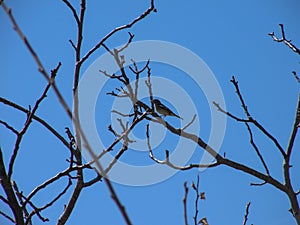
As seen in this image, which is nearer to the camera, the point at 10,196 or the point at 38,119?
the point at 10,196

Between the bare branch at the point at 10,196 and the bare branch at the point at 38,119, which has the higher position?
the bare branch at the point at 38,119

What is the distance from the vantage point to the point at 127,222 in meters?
0.72

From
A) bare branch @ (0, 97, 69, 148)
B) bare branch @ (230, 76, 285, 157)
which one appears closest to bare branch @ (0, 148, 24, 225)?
bare branch @ (0, 97, 69, 148)

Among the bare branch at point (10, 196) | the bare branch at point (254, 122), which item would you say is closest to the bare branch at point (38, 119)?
the bare branch at point (10, 196)

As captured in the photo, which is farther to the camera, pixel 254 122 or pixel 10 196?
pixel 254 122

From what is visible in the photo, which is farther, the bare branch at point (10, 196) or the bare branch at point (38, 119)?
the bare branch at point (38, 119)

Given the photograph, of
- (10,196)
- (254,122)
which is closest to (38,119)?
(10,196)

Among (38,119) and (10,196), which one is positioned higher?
(38,119)

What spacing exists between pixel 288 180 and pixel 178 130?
74cm

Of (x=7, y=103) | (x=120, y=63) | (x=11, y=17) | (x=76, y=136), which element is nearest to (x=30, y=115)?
(x=7, y=103)

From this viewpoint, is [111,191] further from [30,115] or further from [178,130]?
[178,130]

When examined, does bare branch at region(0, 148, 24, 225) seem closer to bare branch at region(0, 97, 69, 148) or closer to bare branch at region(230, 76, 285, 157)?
bare branch at region(0, 97, 69, 148)

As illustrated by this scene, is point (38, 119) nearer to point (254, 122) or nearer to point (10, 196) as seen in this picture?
point (10, 196)

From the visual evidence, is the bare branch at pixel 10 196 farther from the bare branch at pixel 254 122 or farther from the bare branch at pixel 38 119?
the bare branch at pixel 254 122
